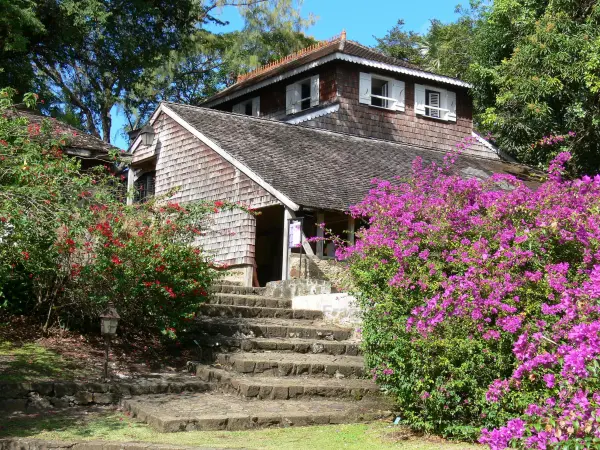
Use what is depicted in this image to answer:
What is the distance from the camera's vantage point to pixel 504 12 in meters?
24.6

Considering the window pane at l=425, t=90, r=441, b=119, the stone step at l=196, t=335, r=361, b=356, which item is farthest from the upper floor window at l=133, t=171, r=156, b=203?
the stone step at l=196, t=335, r=361, b=356

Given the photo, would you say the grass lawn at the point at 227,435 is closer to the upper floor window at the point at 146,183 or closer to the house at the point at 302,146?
the house at the point at 302,146

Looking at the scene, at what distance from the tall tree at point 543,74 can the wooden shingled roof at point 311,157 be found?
1.82m

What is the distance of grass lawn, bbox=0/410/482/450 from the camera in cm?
716

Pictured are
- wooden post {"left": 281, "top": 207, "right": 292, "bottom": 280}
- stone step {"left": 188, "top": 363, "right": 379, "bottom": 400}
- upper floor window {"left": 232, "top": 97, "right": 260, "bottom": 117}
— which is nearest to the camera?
stone step {"left": 188, "top": 363, "right": 379, "bottom": 400}

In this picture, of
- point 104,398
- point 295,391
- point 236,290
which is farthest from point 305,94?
point 104,398

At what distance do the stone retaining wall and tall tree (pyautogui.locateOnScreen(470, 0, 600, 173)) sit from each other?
1508 centimetres

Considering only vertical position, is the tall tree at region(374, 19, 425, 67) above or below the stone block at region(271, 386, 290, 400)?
above

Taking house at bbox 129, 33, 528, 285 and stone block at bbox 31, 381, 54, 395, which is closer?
stone block at bbox 31, 381, 54, 395

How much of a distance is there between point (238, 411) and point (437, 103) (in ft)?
69.0

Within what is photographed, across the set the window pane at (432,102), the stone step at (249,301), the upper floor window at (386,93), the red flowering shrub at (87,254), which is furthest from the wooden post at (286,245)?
the window pane at (432,102)

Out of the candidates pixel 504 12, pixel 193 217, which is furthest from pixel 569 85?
pixel 193 217

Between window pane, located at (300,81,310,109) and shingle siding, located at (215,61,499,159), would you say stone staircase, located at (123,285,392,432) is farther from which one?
window pane, located at (300,81,310,109)

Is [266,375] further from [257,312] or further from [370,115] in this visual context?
[370,115]
